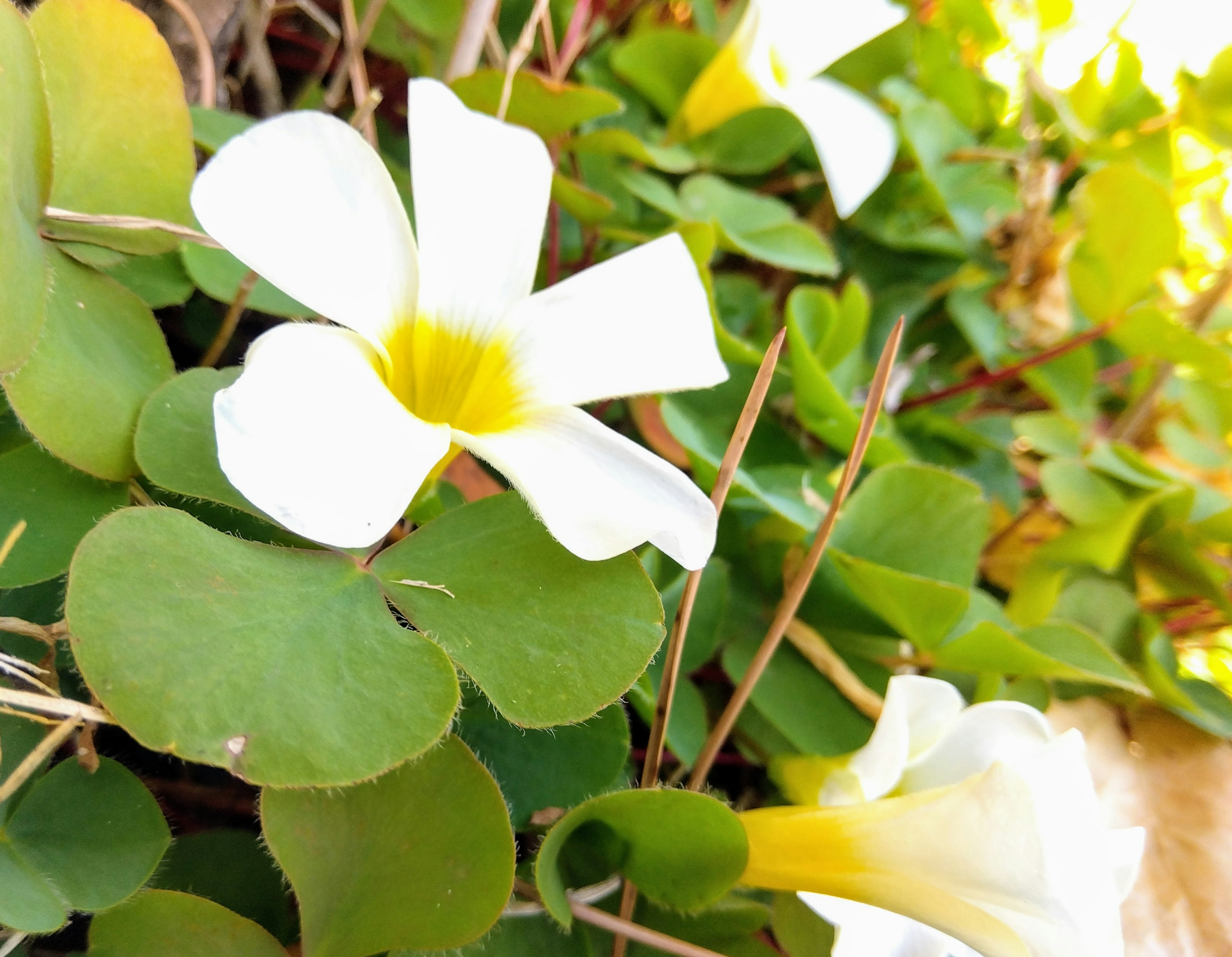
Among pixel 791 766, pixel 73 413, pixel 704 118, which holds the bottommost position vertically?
pixel 791 766

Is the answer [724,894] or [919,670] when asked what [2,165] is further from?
[919,670]

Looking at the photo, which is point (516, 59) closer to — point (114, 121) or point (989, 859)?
point (114, 121)

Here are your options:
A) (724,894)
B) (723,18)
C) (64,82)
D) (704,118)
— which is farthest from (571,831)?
(723,18)

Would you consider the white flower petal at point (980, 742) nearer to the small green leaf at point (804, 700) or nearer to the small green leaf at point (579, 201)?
the small green leaf at point (804, 700)

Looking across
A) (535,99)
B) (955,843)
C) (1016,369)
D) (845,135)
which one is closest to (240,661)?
(955,843)

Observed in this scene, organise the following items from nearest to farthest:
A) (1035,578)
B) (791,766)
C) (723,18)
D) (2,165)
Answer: (2,165)
(791,766)
(1035,578)
(723,18)

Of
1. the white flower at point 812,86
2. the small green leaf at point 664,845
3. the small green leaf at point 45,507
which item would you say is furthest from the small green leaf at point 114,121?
the white flower at point 812,86
